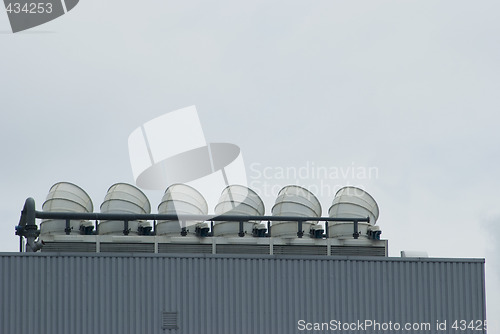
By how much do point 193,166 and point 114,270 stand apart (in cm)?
778

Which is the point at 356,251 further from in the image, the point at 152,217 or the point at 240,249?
the point at 152,217

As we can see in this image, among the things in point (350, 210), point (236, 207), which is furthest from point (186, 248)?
point (350, 210)

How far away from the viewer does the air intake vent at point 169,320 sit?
1100 inches

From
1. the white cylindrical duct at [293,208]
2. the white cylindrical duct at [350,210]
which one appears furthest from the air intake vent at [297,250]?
the white cylindrical duct at [350,210]

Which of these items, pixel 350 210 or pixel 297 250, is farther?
pixel 350 210

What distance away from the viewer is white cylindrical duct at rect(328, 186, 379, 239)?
34938 millimetres

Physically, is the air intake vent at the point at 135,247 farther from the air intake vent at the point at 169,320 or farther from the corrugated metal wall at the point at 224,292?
the air intake vent at the point at 169,320

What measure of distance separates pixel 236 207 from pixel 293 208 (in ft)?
7.23

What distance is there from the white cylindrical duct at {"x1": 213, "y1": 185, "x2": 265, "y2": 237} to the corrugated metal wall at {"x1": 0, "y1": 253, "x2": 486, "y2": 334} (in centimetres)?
592

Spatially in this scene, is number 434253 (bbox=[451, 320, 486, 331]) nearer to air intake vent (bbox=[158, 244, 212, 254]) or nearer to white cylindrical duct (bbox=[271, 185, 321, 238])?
white cylindrical duct (bbox=[271, 185, 321, 238])

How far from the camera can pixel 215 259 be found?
94.0 feet

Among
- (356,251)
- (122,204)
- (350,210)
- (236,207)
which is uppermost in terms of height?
(122,204)

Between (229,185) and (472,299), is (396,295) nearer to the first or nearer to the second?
(472,299)

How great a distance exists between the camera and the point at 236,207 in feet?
115
